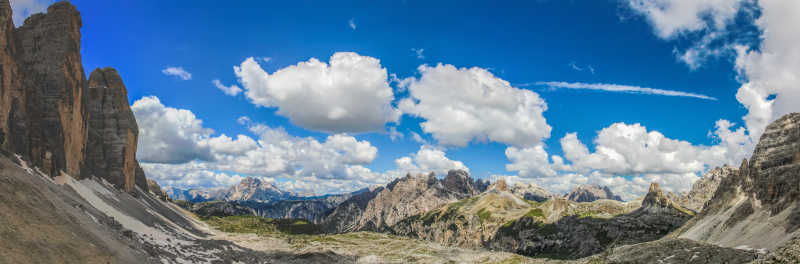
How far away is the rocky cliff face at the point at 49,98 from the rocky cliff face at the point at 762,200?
128192 mm

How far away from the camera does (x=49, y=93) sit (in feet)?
285

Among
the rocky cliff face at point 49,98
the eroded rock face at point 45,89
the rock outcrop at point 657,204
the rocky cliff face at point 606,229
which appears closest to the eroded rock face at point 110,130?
the rocky cliff face at point 49,98

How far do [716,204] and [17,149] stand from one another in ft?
Result: 524

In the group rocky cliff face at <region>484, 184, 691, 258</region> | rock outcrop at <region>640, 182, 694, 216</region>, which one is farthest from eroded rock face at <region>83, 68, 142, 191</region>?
rock outcrop at <region>640, 182, 694, 216</region>

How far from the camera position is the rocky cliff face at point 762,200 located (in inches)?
2427

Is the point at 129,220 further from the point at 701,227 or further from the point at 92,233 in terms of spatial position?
the point at 701,227

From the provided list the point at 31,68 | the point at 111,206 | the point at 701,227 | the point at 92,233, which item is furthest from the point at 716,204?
the point at 31,68

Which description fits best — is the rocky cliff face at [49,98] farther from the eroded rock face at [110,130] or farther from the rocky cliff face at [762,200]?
the rocky cliff face at [762,200]

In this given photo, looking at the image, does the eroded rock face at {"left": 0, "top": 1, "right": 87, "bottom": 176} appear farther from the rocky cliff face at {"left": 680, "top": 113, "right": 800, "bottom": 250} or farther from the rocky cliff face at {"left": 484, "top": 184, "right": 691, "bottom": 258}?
the rocky cliff face at {"left": 484, "top": 184, "right": 691, "bottom": 258}

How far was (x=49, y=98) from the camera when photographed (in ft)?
283

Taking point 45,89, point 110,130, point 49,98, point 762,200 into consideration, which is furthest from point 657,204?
point 45,89

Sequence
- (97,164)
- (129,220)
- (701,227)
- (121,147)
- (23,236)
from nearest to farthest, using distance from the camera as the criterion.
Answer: (23,236), (129,220), (701,227), (97,164), (121,147)

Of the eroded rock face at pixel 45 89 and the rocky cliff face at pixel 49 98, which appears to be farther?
the eroded rock face at pixel 45 89

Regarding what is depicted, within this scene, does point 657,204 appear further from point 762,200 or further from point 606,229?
point 762,200
